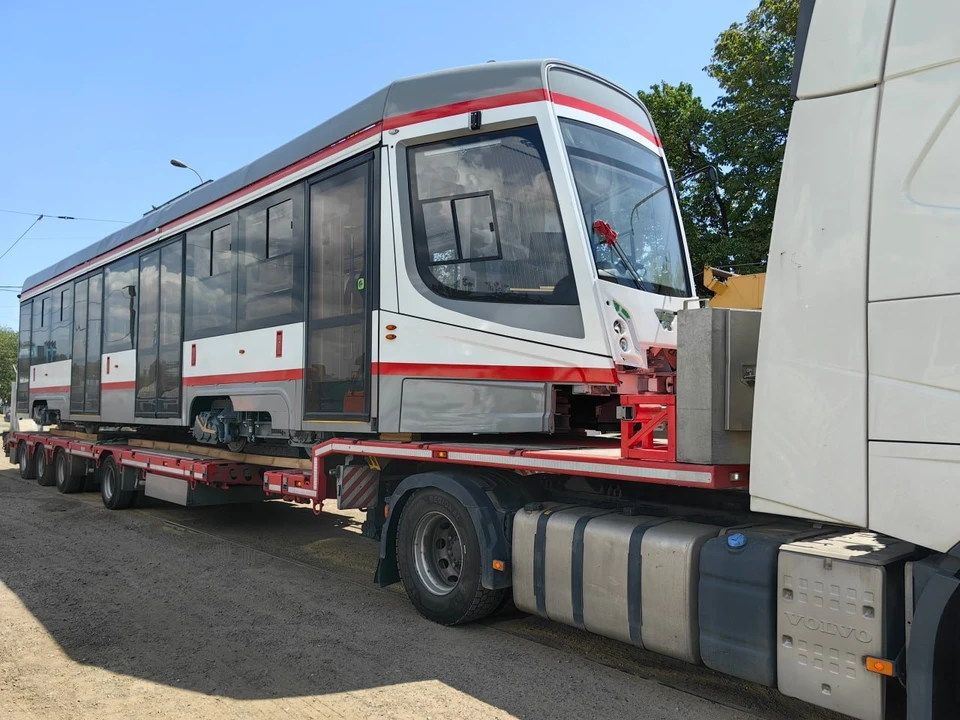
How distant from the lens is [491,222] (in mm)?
5422

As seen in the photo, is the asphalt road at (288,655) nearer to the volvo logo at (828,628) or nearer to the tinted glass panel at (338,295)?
the volvo logo at (828,628)

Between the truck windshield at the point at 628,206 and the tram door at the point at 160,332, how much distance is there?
591 centimetres

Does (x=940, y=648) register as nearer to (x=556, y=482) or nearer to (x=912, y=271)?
(x=912, y=271)

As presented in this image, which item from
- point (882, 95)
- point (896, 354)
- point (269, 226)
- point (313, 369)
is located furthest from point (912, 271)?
point (269, 226)

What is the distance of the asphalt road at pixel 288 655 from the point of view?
4.12 metres

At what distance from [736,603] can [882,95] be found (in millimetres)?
2384

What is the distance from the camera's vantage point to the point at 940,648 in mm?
2980

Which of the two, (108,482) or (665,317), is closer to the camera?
(665,317)

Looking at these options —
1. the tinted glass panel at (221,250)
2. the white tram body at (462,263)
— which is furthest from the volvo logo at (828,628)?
the tinted glass panel at (221,250)

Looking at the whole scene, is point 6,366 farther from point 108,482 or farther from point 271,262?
point 271,262

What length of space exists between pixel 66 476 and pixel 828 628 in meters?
13.1

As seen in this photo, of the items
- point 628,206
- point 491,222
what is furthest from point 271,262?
point 628,206

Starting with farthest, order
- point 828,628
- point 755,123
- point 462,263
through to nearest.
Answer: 1. point 755,123
2. point 462,263
3. point 828,628

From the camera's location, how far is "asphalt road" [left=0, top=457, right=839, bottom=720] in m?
4.12
